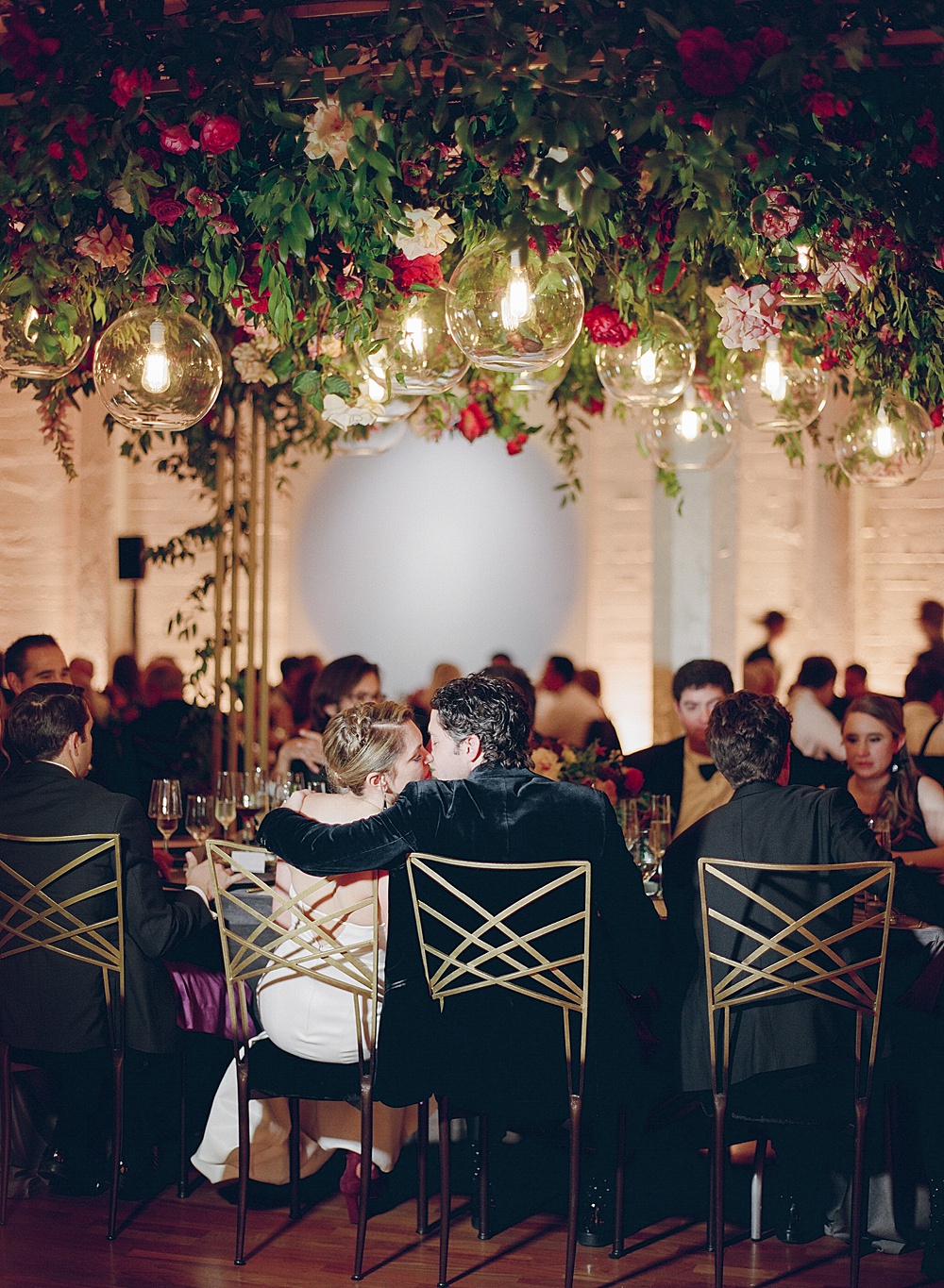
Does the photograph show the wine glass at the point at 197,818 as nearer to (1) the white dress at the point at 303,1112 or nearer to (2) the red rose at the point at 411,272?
(1) the white dress at the point at 303,1112

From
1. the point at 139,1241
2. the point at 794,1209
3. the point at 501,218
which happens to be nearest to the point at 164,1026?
the point at 139,1241

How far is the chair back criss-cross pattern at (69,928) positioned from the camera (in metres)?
3.31

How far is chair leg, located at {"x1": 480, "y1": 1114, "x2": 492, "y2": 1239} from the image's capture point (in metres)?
3.40

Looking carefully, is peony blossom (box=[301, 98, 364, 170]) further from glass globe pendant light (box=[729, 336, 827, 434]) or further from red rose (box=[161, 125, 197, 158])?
glass globe pendant light (box=[729, 336, 827, 434])

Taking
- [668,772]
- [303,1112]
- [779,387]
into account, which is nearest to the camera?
[303,1112]

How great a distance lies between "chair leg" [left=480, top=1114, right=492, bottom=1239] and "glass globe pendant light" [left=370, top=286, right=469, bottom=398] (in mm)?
1859

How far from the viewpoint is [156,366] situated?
3.22 metres

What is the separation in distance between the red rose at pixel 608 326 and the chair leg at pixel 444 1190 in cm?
208

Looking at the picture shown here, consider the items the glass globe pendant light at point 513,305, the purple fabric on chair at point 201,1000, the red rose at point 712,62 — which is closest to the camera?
the red rose at point 712,62

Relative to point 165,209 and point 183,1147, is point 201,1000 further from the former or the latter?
point 165,209

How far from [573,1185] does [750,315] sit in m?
2.08

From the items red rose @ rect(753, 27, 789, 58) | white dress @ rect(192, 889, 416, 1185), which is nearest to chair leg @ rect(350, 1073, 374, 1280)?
white dress @ rect(192, 889, 416, 1185)

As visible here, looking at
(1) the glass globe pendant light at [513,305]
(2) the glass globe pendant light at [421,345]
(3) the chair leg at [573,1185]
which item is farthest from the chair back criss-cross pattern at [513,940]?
(2) the glass globe pendant light at [421,345]

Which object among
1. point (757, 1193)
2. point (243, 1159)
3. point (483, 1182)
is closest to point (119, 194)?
point (243, 1159)
